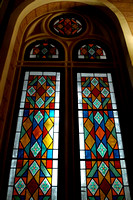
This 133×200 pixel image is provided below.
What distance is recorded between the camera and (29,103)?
12.4 feet

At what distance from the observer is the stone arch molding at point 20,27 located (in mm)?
3650

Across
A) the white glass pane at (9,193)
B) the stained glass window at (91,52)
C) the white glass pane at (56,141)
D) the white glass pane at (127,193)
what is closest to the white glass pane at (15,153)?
the white glass pane at (9,193)

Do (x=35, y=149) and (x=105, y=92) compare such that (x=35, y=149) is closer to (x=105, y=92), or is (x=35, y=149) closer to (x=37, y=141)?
(x=37, y=141)

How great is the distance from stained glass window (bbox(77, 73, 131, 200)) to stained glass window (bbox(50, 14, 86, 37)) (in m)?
1.42

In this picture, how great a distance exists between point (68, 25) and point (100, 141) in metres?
3.23

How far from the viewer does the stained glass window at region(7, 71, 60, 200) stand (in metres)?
2.95

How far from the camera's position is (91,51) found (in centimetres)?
469

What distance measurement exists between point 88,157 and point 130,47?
87.8 inches

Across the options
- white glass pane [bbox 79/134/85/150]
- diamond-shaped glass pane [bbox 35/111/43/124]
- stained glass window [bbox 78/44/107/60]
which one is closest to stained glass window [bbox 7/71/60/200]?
diamond-shaped glass pane [bbox 35/111/43/124]

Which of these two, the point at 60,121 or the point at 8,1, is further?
the point at 8,1

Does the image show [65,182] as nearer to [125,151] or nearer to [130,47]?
[125,151]

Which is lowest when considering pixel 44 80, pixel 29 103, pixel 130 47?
pixel 29 103

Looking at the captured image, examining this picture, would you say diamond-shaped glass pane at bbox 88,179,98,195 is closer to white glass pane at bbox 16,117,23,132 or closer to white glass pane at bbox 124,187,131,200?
white glass pane at bbox 124,187,131,200

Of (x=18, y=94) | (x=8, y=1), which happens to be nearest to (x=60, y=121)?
(x=18, y=94)
